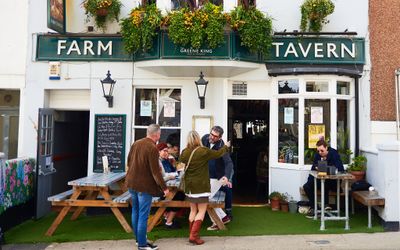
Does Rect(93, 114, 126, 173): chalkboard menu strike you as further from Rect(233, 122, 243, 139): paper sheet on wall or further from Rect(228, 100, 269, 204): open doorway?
Rect(233, 122, 243, 139): paper sheet on wall

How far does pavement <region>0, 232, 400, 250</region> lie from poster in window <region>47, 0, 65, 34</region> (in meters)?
4.33

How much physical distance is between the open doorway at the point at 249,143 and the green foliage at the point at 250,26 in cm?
244

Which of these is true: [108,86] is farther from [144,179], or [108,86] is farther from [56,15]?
[144,179]

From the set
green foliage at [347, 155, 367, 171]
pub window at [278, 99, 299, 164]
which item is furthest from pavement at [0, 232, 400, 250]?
pub window at [278, 99, 299, 164]

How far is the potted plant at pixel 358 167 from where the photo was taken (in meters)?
7.91

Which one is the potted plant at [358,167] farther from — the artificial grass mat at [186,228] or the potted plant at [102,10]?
the potted plant at [102,10]

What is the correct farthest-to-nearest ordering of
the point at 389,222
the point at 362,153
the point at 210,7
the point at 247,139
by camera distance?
the point at 247,139 < the point at 362,153 < the point at 210,7 < the point at 389,222

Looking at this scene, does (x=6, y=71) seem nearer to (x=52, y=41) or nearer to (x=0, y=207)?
(x=52, y=41)

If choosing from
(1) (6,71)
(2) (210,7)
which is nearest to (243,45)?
(2) (210,7)

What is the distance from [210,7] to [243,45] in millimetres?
1039

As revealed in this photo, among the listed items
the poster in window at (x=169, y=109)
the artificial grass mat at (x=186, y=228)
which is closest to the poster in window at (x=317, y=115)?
the artificial grass mat at (x=186, y=228)

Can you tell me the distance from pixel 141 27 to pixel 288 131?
384 centimetres

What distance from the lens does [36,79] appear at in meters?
8.73

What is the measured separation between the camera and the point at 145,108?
879 centimetres
